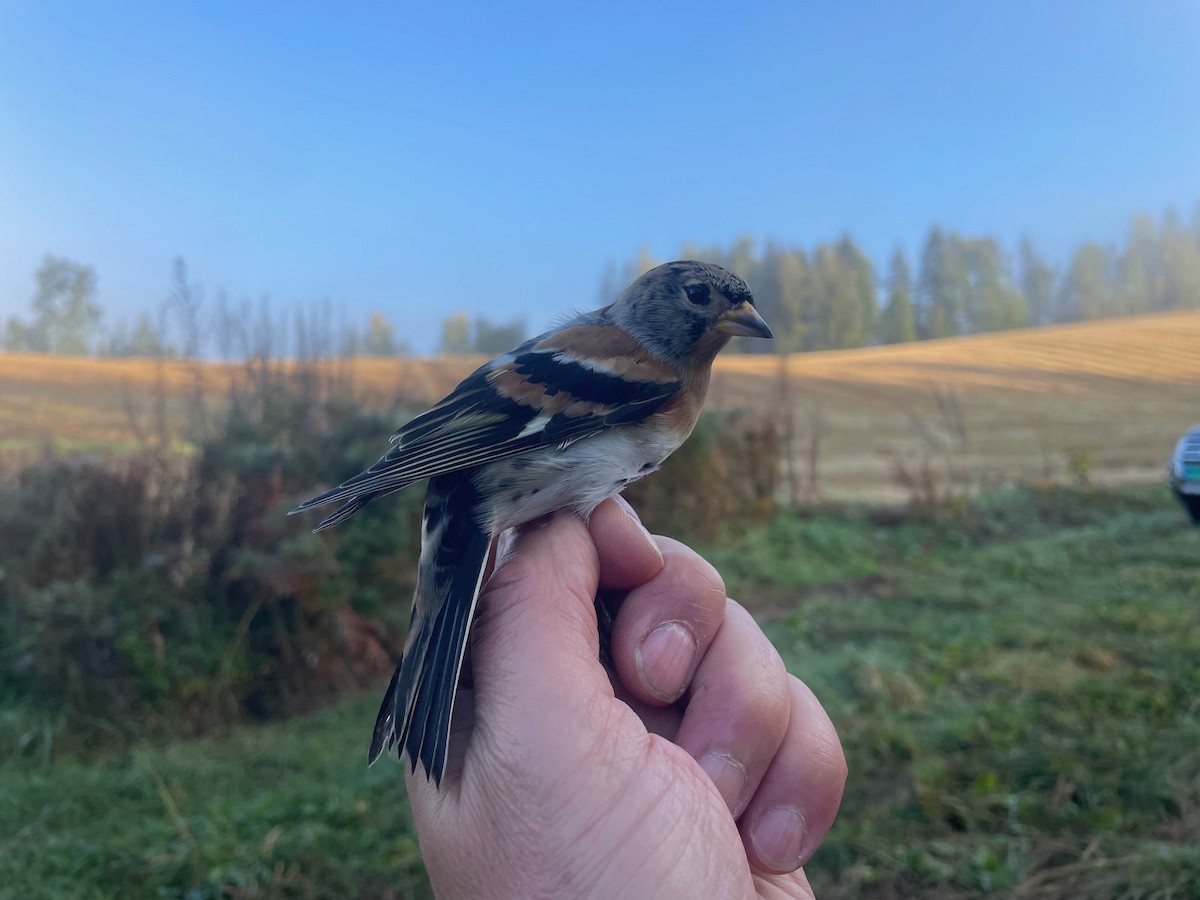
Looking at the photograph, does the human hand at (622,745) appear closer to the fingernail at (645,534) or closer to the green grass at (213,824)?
the fingernail at (645,534)

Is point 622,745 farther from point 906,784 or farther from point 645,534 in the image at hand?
point 906,784

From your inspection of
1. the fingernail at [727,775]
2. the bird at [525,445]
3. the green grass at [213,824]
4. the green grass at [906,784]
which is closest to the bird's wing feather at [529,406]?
the bird at [525,445]

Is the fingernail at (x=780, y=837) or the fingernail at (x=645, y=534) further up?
the fingernail at (x=645, y=534)

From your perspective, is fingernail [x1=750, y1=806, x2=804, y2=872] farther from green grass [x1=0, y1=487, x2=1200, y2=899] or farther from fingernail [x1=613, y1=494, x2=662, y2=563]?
green grass [x1=0, y1=487, x2=1200, y2=899]

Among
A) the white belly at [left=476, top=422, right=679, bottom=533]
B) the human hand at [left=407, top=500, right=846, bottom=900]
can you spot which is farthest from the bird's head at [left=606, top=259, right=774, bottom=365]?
the human hand at [left=407, top=500, right=846, bottom=900]

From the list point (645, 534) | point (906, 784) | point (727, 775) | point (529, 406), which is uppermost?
point (529, 406)

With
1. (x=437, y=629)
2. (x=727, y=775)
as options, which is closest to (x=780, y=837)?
(x=727, y=775)
